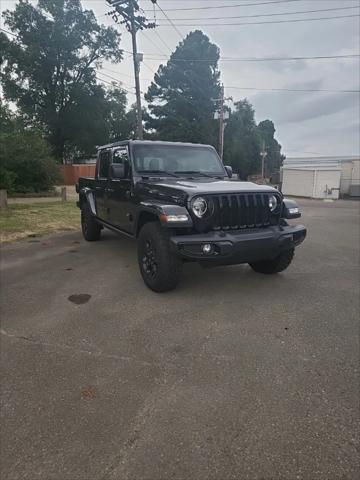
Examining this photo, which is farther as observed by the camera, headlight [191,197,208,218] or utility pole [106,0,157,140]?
utility pole [106,0,157,140]

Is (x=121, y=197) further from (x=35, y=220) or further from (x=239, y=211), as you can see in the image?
(x=35, y=220)

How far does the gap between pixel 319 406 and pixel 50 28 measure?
3795cm

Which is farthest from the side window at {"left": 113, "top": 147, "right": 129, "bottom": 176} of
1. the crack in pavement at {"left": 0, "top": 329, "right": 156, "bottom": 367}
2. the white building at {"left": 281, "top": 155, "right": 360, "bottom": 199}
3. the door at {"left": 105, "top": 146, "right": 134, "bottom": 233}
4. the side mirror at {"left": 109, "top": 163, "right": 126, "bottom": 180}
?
the white building at {"left": 281, "top": 155, "right": 360, "bottom": 199}

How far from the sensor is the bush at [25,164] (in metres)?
15.5

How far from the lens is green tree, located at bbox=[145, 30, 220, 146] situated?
40156 millimetres

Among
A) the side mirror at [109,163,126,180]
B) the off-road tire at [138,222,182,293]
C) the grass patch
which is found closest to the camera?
the off-road tire at [138,222,182,293]

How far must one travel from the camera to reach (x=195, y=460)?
1784mm

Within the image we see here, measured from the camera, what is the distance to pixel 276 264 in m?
4.80

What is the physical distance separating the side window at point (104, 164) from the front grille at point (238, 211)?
2790mm

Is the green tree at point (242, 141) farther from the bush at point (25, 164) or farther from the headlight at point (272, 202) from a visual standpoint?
the headlight at point (272, 202)

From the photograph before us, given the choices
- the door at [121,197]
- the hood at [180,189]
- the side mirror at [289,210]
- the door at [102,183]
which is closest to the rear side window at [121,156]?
the door at [121,197]

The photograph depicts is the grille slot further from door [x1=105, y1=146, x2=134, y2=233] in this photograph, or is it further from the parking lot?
Answer: door [x1=105, y1=146, x2=134, y2=233]

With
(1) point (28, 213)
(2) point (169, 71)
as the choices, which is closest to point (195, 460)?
(1) point (28, 213)

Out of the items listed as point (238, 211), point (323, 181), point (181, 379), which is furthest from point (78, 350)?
point (323, 181)
